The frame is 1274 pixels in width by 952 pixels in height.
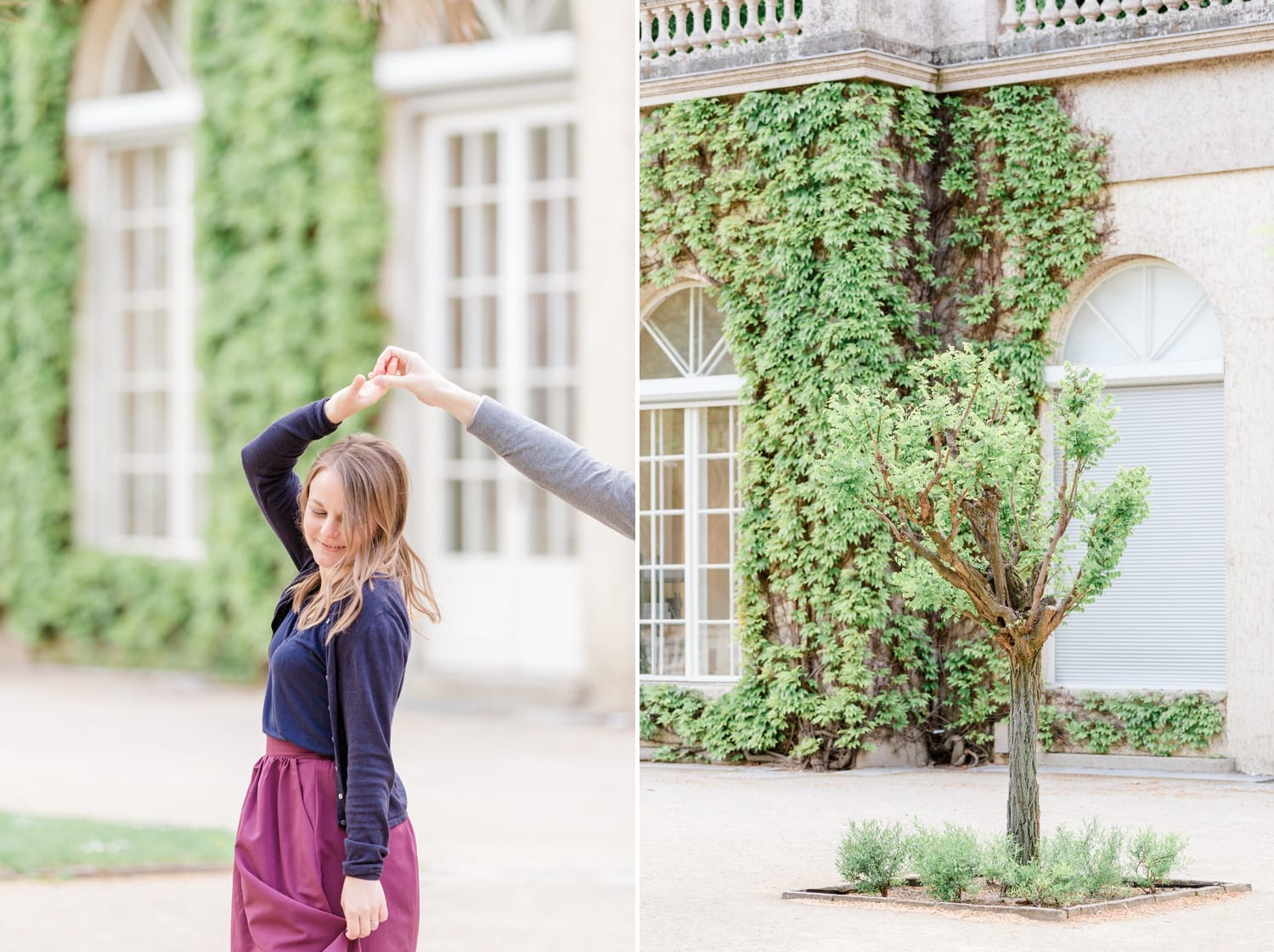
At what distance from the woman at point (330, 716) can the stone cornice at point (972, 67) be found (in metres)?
1.36

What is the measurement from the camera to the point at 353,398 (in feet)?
9.64

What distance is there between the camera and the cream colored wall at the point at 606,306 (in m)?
8.41

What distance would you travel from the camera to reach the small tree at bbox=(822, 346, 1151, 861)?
137 inches

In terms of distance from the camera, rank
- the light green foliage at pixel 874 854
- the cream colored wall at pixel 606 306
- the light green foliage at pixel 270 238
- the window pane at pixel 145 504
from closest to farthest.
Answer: the light green foliage at pixel 874 854
the cream colored wall at pixel 606 306
the light green foliage at pixel 270 238
the window pane at pixel 145 504

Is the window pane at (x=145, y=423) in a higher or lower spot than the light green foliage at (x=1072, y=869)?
higher

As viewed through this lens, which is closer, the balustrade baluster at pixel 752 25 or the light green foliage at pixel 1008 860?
the light green foliage at pixel 1008 860

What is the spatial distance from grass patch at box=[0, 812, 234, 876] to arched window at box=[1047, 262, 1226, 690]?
3262 millimetres

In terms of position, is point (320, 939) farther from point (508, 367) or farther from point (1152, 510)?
point (508, 367)

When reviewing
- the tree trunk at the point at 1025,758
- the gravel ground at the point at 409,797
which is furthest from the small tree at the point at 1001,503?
the gravel ground at the point at 409,797

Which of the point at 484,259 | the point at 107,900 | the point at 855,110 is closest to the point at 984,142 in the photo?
the point at 855,110

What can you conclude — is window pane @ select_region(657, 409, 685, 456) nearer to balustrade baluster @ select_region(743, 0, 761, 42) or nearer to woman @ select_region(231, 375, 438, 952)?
balustrade baluster @ select_region(743, 0, 761, 42)

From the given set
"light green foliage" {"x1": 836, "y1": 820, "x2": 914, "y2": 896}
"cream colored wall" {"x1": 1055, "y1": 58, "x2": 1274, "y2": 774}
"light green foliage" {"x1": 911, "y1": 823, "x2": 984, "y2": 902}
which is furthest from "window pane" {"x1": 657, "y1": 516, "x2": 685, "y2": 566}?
"cream colored wall" {"x1": 1055, "y1": 58, "x2": 1274, "y2": 774}

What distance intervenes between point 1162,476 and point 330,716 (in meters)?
1.53

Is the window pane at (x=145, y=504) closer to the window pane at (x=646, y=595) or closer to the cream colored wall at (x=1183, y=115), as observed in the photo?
the window pane at (x=646, y=595)
